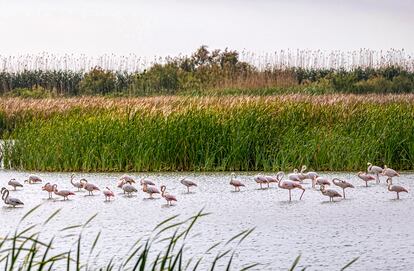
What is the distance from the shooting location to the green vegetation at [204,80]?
32938 mm

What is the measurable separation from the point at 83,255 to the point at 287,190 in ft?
18.1

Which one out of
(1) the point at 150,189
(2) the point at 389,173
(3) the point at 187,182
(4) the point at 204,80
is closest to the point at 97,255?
(1) the point at 150,189

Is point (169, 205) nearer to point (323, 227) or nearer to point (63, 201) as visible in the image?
point (63, 201)

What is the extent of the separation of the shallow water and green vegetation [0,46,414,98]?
17891 mm

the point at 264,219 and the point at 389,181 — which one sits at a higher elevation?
the point at 389,181

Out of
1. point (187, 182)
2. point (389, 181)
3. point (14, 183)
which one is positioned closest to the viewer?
point (187, 182)

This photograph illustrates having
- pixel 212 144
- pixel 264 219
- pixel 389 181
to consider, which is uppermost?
pixel 212 144

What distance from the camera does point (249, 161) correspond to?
15070 millimetres

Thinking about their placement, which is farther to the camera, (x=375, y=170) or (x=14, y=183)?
(x=375, y=170)

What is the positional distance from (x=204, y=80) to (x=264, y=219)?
89.9 feet

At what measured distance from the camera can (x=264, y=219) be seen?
1027cm

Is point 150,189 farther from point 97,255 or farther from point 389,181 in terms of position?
point 97,255

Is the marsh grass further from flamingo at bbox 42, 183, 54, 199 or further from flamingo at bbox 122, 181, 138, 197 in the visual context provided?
flamingo at bbox 42, 183, 54, 199

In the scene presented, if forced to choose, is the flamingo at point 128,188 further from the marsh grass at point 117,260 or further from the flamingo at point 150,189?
the marsh grass at point 117,260
